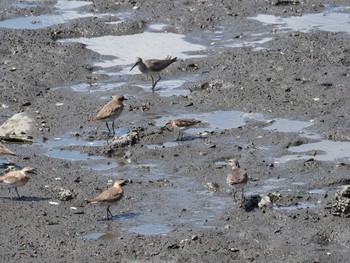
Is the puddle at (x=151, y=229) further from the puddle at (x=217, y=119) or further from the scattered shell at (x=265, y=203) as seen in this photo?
the puddle at (x=217, y=119)

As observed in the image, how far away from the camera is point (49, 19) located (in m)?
24.2

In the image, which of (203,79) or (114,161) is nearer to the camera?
(114,161)

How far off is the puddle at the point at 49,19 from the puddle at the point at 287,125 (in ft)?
26.7

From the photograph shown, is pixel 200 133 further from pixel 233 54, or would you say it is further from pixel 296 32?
pixel 296 32

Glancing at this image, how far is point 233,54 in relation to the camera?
69.6ft

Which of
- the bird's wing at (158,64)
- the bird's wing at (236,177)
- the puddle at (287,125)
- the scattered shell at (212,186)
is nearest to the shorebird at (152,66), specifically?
the bird's wing at (158,64)

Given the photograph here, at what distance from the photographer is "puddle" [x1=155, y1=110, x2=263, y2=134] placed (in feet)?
58.0

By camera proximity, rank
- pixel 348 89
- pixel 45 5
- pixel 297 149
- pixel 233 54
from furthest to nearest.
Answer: pixel 45 5, pixel 233 54, pixel 348 89, pixel 297 149

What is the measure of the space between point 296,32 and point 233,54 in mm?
1830

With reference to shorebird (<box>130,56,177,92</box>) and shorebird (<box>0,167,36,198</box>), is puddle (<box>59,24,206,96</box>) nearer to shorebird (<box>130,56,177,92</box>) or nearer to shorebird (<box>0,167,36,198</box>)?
shorebird (<box>130,56,177,92</box>)

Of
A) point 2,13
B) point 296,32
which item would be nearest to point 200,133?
point 296,32

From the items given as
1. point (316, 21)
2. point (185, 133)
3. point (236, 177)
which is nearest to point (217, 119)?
point (185, 133)

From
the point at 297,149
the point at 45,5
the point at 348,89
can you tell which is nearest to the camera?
the point at 297,149

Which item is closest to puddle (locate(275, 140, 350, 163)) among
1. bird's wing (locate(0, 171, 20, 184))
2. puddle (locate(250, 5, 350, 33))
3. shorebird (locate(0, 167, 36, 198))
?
shorebird (locate(0, 167, 36, 198))
